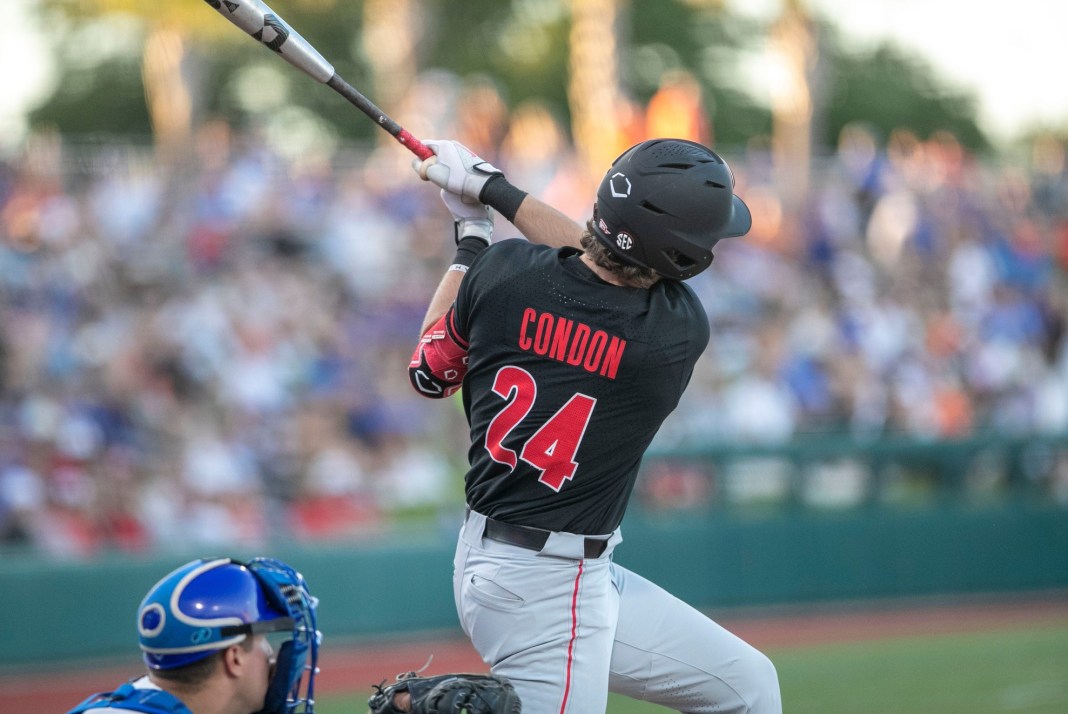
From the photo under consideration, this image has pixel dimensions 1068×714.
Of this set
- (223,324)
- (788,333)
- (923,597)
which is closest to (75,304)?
(223,324)

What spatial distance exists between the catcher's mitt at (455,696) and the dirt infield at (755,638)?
540cm

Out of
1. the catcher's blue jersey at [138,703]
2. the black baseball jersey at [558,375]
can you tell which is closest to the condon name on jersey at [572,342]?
the black baseball jersey at [558,375]

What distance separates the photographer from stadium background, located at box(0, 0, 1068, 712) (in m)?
9.65

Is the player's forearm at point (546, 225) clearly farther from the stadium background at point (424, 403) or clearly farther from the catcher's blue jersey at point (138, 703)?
the stadium background at point (424, 403)

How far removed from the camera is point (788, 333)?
13133 mm

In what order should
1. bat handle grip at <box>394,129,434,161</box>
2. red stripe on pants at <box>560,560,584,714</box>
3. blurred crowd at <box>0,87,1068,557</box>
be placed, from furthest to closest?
blurred crowd at <box>0,87,1068,557</box>
bat handle grip at <box>394,129,434,161</box>
red stripe on pants at <box>560,560,584,714</box>

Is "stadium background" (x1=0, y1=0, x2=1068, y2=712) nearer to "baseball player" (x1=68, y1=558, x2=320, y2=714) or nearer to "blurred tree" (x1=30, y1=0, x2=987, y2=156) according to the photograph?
"baseball player" (x1=68, y1=558, x2=320, y2=714)

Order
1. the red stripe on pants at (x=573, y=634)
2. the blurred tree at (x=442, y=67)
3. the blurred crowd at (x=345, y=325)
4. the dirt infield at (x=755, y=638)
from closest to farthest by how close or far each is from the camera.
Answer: the red stripe on pants at (x=573, y=634) < the dirt infield at (x=755, y=638) < the blurred crowd at (x=345, y=325) < the blurred tree at (x=442, y=67)

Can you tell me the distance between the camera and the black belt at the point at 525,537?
340 centimetres

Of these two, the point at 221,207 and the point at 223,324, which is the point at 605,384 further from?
the point at 221,207

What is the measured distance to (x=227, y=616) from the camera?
9.92 ft

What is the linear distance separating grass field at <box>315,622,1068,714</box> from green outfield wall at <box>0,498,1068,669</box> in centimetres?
169

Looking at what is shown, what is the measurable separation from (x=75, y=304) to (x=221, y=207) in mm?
2027

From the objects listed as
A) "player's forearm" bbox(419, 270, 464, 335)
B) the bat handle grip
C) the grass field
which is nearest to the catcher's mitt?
"player's forearm" bbox(419, 270, 464, 335)
